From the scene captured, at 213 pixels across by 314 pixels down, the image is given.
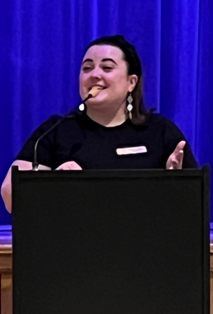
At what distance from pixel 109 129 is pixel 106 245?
87 cm

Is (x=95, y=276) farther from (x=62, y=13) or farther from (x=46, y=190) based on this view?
(x=62, y=13)

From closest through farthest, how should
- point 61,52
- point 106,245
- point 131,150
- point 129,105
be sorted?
point 106,245
point 131,150
point 129,105
point 61,52

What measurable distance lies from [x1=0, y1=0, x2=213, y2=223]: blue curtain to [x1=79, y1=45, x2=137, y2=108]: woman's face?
0.25 meters

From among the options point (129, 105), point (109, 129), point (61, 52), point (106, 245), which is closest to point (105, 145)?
point (109, 129)

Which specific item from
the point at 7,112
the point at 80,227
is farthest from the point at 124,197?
the point at 7,112

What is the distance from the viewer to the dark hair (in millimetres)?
1907

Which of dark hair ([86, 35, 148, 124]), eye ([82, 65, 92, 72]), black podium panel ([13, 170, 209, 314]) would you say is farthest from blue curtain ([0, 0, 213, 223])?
black podium panel ([13, 170, 209, 314])

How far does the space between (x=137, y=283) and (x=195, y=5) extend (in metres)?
1.39

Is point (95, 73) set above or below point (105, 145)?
above

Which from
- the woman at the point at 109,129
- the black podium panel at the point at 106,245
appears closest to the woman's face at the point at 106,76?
the woman at the point at 109,129

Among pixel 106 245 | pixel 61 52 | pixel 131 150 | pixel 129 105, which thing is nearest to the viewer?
pixel 106 245

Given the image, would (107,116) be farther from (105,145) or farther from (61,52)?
(61,52)

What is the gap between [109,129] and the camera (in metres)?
1.86

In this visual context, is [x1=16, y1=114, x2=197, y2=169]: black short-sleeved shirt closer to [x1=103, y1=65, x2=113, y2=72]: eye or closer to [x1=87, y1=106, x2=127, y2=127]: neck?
[x1=87, y1=106, x2=127, y2=127]: neck
